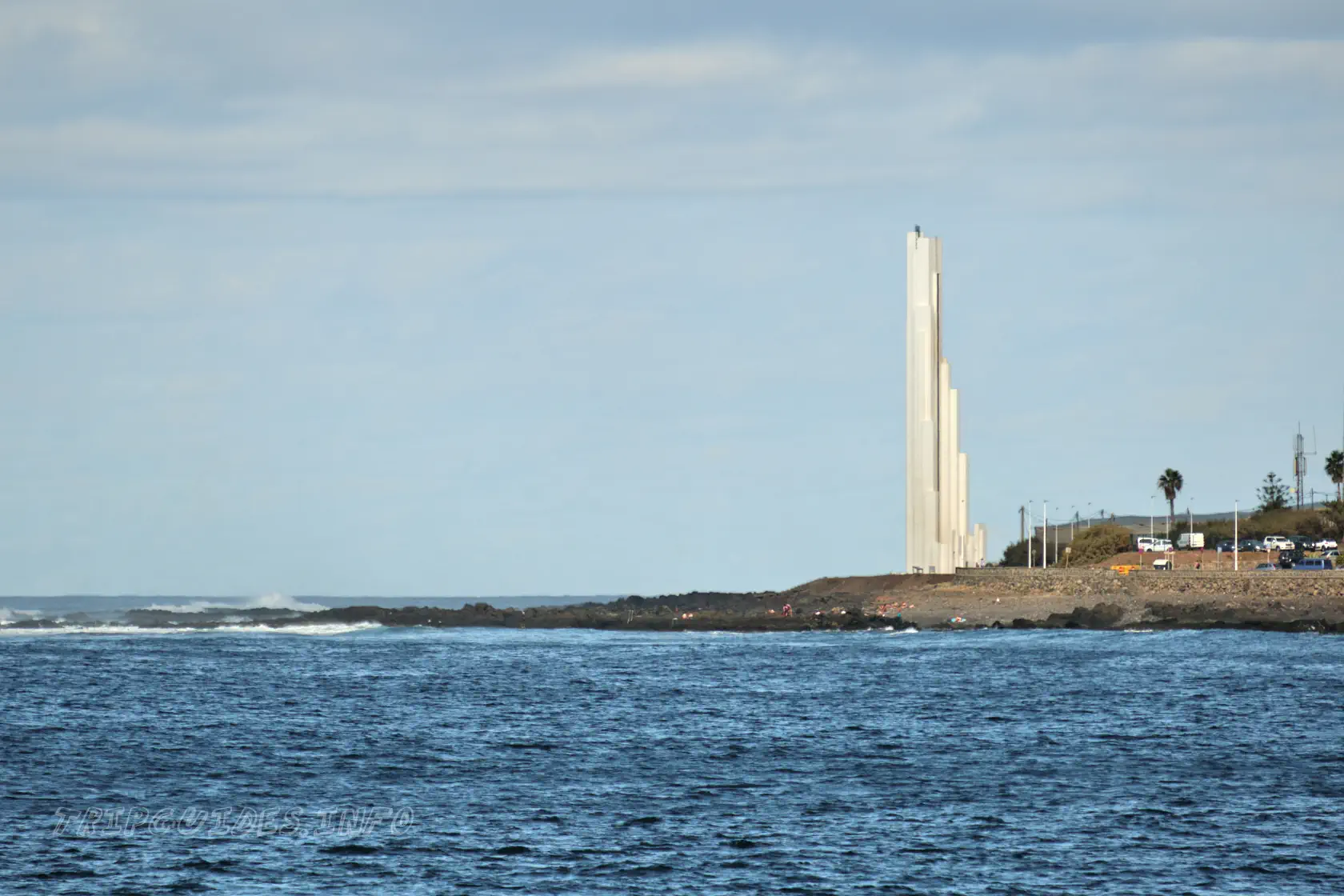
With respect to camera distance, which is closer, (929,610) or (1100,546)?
(929,610)

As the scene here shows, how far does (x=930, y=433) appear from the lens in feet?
486

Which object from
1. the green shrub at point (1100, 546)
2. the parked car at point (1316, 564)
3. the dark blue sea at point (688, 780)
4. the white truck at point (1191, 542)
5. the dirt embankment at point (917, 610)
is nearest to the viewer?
the dark blue sea at point (688, 780)

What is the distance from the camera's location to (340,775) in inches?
1838

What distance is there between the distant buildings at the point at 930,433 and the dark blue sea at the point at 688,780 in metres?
60.4

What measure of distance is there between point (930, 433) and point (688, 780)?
105m

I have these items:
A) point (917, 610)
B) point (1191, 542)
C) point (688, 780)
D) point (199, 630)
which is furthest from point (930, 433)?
point (688, 780)

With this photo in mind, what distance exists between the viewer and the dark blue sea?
109ft

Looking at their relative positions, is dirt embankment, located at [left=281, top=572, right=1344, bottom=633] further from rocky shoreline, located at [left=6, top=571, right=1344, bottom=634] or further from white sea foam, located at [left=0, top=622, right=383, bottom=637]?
white sea foam, located at [left=0, top=622, right=383, bottom=637]

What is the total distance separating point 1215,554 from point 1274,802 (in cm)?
11353

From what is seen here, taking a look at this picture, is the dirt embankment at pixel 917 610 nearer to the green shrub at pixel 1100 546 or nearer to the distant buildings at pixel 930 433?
the distant buildings at pixel 930 433

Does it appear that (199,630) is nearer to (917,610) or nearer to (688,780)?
(917,610)

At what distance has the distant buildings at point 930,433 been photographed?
147500 millimetres

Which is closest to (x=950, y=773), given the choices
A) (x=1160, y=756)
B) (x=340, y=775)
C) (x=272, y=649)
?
(x=1160, y=756)

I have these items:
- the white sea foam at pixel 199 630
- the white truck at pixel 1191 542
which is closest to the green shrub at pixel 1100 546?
the white truck at pixel 1191 542
